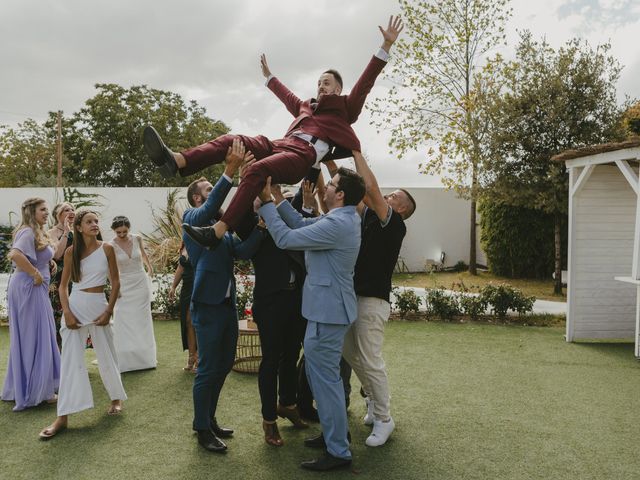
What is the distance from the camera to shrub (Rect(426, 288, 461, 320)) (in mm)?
8938

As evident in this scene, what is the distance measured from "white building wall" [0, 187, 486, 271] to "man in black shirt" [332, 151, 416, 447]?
12.2m

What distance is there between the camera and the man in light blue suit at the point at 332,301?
356 centimetres

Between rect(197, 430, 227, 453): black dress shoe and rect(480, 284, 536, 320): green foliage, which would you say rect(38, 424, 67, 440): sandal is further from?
rect(480, 284, 536, 320): green foliage

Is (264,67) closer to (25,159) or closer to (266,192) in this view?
(266,192)

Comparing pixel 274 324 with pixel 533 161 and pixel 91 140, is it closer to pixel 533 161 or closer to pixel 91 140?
pixel 533 161

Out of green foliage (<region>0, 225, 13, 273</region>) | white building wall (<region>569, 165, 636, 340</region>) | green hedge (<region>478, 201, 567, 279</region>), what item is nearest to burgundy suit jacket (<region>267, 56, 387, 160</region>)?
white building wall (<region>569, 165, 636, 340</region>)

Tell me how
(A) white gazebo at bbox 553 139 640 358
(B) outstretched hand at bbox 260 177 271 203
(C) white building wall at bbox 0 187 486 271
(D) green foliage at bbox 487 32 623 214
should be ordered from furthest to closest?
1. (C) white building wall at bbox 0 187 486 271
2. (D) green foliage at bbox 487 32 623 214
3. (A) white gazebo at bbox 553 139 640 358
4. (B) outstretched hand at bbox 260 177 271 203

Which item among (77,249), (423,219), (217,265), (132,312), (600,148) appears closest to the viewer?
(217,265)

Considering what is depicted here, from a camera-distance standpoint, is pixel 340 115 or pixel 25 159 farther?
pixel 25 159

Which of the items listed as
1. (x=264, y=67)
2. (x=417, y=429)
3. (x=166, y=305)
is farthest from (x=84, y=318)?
(x=166, y=305)

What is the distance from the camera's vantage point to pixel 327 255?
360cm

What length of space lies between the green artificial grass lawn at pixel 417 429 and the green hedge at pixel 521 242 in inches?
281

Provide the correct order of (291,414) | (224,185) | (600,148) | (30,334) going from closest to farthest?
(224,185) → (291,414) → (30,334) → (600,148)

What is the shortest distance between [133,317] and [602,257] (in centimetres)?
602
